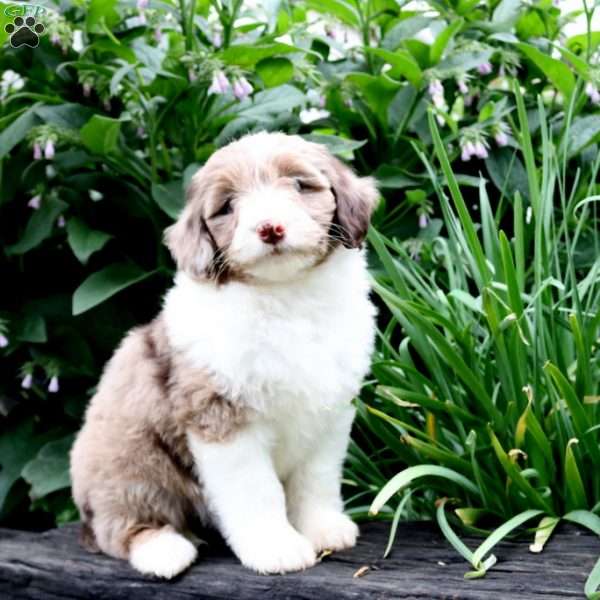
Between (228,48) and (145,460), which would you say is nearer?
(145,460)

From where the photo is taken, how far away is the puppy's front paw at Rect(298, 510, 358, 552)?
114 inches

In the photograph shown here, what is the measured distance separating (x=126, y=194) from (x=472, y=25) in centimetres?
168

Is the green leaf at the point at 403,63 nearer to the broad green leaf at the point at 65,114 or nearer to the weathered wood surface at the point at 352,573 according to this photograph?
the broad green leaf at the point at 65,114

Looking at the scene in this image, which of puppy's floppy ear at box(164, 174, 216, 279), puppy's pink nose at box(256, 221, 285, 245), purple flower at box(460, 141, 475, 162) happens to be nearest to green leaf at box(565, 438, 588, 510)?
puppy's pink nose at box(256, 221, 285, 245)

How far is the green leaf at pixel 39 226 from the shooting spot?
3.79 meters

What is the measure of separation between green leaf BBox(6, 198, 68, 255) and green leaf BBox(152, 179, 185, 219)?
431mm

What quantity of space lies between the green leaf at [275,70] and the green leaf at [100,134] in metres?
0.64

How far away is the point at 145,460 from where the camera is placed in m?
2.88

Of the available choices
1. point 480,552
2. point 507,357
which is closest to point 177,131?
point 507,357

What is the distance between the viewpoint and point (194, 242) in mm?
2676

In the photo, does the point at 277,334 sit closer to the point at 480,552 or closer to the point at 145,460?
the point at 145,460

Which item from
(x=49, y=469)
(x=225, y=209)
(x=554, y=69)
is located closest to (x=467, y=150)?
(x=554, y=69)

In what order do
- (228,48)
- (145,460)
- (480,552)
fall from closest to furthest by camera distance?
(480,552), (145,460), (228,48)

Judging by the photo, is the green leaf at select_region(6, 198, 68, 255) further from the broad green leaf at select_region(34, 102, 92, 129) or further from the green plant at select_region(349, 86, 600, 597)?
the green plant at select_region(349, 86, 600, 597)
